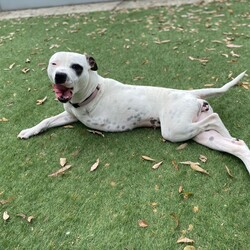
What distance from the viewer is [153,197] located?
115 inches

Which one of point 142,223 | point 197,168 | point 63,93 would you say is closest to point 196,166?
point 197,168

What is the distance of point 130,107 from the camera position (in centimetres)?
360

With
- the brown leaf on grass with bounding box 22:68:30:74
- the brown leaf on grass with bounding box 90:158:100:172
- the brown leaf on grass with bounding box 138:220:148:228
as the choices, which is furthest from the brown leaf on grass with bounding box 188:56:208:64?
the brown leaf on grass with bounding box 138:220:148:228

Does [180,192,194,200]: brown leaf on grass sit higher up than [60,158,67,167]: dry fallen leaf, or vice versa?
[180,192,194,200]: brown leaf on grass

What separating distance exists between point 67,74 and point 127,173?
3.35ft

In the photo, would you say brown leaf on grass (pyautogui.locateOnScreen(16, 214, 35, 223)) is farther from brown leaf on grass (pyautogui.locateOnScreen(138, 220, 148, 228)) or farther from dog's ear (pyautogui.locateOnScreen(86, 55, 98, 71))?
dog's ear (pyautogui.locateOnScreen(86, 55, 98, 71))

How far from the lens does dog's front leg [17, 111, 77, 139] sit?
3.86 metres

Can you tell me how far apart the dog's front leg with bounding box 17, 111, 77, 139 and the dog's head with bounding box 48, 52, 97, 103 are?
639 mm

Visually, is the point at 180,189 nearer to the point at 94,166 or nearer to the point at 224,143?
the point at 224,143

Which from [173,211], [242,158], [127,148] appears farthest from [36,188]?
[242,158]

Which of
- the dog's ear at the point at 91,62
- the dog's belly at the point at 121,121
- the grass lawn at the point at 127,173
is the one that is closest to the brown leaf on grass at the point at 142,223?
the grass lawn at the point at 127,173

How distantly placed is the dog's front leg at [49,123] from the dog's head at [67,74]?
639 millimetres

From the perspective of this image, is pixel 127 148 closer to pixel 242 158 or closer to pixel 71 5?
pixel 242 158

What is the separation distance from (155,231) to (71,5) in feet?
27.0
